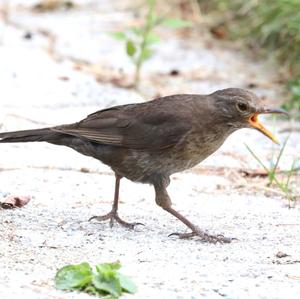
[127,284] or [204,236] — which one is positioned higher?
[204,236]

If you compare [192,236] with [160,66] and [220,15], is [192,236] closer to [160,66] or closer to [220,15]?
[160,66]

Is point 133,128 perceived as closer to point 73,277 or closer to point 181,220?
point 181,220

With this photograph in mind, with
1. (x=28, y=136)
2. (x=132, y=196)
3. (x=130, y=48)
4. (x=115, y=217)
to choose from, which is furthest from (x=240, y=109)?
(x=130, y=48)

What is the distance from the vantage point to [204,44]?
10.6m

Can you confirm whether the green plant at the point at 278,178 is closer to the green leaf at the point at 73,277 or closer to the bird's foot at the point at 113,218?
the bird's foot at the point at 113,218

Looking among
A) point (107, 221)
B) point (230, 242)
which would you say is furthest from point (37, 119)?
point (230, 242)

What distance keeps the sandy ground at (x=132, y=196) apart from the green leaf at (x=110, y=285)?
0.33 ft

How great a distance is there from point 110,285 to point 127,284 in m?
0.07

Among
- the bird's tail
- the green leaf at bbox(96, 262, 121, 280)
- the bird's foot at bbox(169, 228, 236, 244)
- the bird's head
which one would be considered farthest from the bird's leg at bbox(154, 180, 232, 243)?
the green leaf at bbox(96, 262, 121, 280)

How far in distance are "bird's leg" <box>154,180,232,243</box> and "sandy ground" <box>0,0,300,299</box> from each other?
0.19 feet

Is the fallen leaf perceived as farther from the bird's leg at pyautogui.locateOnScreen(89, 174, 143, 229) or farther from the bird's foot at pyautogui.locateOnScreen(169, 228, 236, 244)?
the bird's foot at pyautogui.locateOnScreen(169, 228, 236, 244)

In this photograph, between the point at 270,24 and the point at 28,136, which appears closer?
the point at 28,136

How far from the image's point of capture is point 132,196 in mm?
6227

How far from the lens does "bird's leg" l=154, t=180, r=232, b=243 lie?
16.8 ft
